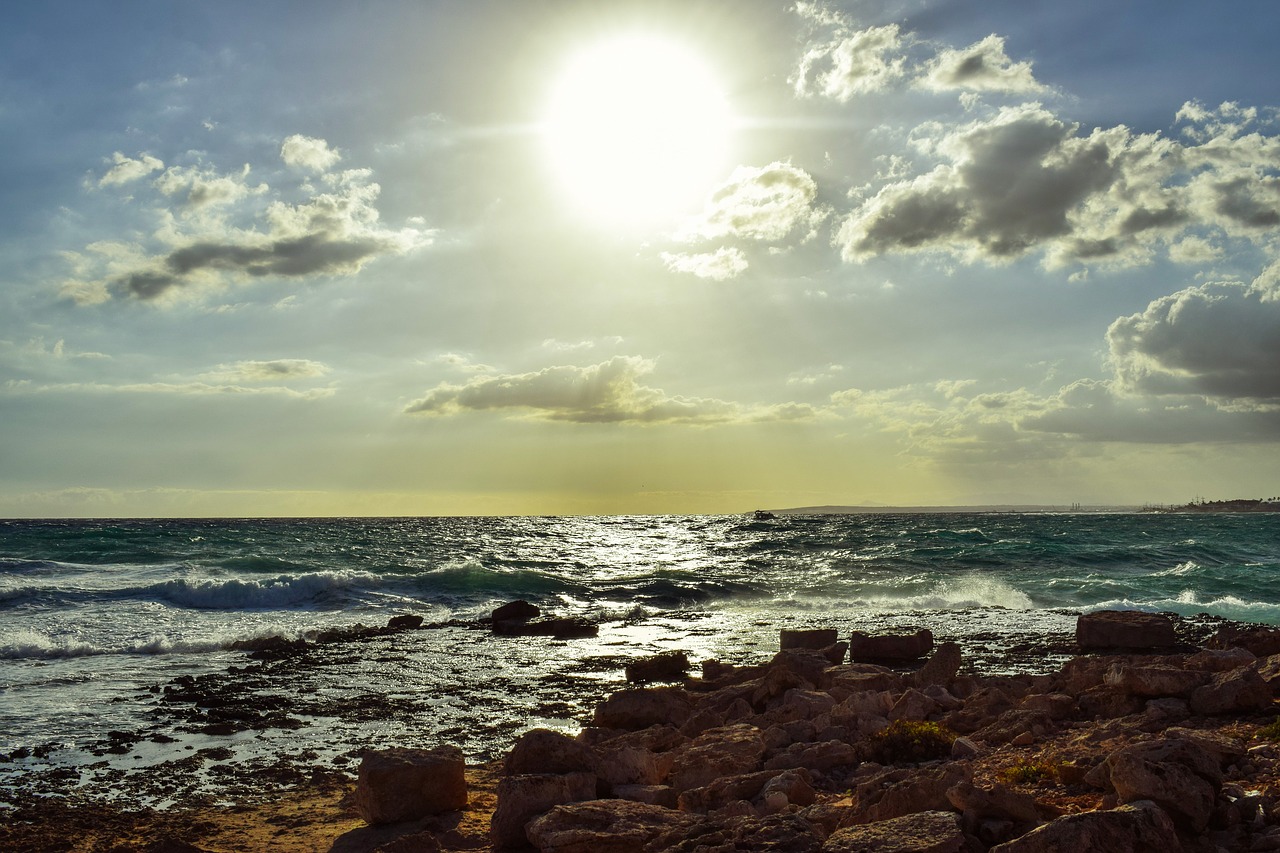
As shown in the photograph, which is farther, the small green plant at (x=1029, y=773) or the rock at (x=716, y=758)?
the rock at (x=716, y=758)

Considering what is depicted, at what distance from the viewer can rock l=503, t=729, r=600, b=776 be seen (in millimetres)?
7652

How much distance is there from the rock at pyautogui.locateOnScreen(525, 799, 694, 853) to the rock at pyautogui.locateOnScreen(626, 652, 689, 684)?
956cm

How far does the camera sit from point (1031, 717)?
8484 millimetres

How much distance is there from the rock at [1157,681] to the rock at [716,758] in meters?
3.81

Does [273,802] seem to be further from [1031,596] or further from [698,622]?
[1031,596]

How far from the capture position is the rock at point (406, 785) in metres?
7.73

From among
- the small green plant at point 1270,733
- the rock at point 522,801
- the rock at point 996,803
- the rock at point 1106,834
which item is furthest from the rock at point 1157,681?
the rock at point 522,801

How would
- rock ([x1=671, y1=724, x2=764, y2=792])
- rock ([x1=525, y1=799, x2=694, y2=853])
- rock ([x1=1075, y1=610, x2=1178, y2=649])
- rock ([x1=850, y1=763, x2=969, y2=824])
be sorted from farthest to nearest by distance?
rock ([x1=1075, y1=610, x2=1178, y2=649]) → rock ([x1=671, y1=724, x2=764, y2=792]) → rock ([x1=525, y1=799, x2=694, y2=853]) → rock ([x1=850, y1=763, x2=969, y2=824])

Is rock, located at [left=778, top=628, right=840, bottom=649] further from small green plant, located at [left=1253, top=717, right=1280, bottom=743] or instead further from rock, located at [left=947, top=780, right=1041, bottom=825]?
rock, located at [left=947, top=780, right=1041, bottom=825]

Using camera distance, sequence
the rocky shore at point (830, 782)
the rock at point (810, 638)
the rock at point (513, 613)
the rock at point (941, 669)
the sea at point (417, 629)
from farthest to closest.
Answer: the rock at point (513, 613) → the rock at point (810, 638) → the rock at point (941, 669) → the sea at point (417, 629) → the rocky shore at point (830, 782)

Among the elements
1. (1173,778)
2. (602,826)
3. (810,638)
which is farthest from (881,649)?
(1173,778)

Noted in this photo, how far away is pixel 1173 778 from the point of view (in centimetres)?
504

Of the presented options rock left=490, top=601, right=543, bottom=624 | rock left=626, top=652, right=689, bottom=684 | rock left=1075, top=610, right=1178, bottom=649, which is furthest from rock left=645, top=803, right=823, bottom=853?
rock left=490, top=601, right=543, bottom=624

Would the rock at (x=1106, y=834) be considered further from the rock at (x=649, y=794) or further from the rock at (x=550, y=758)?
the rock at (x=550, y=758)
